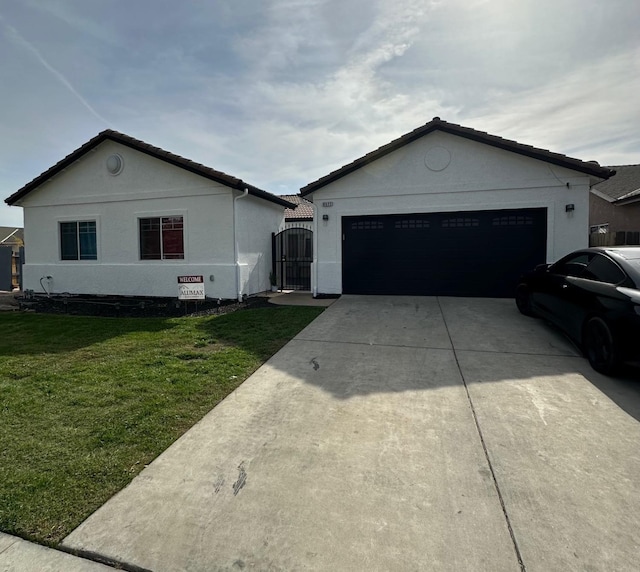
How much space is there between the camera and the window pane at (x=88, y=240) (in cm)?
1193

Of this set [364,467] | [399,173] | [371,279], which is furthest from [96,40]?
[364,467]

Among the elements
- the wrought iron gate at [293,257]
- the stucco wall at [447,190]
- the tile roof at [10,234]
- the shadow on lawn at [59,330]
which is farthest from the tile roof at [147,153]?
the tile roof at [10,234]

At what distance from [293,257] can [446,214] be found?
529cm

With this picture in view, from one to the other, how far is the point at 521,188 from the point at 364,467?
9.33 m

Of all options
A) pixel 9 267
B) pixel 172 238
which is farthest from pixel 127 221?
pixel 9 267

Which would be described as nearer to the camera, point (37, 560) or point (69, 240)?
point (37, 560)

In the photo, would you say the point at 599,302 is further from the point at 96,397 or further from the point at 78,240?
the point at 78,240

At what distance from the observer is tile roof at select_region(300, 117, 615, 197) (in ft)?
28.6

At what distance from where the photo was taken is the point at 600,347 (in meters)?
4.69

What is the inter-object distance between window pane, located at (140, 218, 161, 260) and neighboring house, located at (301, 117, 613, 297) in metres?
4.87

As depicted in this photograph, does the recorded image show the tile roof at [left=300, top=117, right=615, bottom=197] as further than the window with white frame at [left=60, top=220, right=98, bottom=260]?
No

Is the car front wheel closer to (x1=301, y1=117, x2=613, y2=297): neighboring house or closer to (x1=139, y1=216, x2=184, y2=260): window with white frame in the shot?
(x1=301, y1=117, x2=613, y2=297): neighboring house

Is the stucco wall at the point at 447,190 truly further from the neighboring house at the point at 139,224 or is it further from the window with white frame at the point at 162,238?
the window with white frame at the point at 162,238

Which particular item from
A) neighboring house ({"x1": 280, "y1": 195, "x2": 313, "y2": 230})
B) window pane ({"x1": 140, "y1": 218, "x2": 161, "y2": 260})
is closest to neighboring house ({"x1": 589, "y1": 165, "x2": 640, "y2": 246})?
neighboring house ({"x1": 280, "y1": 195, "x2": 313, "y2": 230})
